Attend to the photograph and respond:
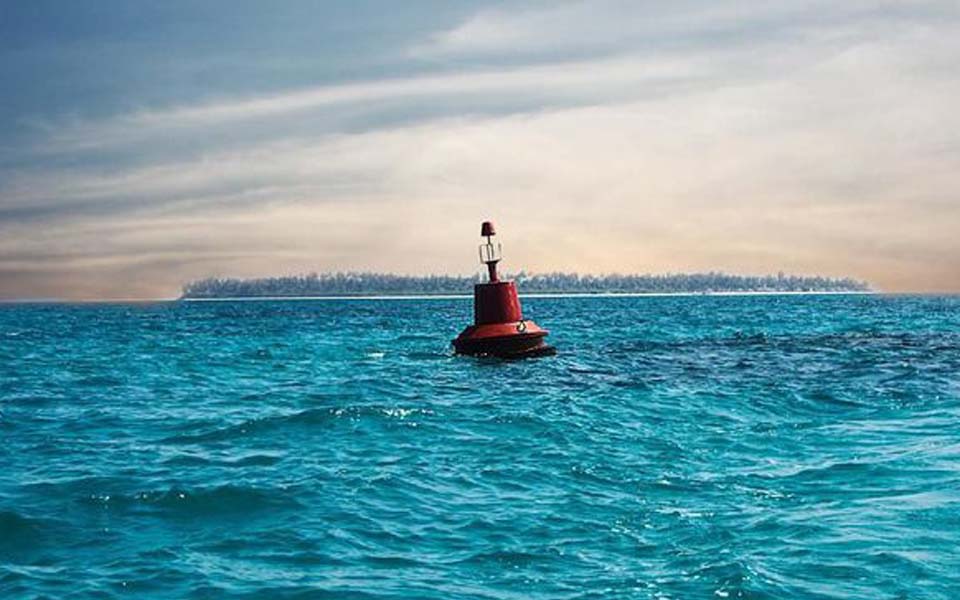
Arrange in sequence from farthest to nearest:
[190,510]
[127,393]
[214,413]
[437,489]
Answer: [127,393] < [214,413] < [437,489] < [190,510]

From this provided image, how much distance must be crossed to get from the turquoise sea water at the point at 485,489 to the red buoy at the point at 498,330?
415cm

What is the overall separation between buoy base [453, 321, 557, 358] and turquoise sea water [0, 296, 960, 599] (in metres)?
4.09

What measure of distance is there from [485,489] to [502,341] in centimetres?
1663

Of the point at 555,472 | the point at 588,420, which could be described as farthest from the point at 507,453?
the point at 588,420

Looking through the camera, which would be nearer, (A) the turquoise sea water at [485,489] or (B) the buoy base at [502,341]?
(A) the turquoise sea water at [485,489]

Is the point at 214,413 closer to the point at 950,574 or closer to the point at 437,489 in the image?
the point at 437,489

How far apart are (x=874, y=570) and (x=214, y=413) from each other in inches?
532

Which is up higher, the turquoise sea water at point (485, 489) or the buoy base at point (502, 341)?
the buoy base at point (502, 341)

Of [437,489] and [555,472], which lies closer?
[437,489]

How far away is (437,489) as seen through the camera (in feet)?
36.6

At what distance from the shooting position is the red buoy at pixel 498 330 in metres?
27.8

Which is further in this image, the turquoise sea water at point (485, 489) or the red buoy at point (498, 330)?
the red buoy at point (498, 330)

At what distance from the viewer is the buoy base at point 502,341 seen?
27.8 m

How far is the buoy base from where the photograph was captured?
27.8 m
